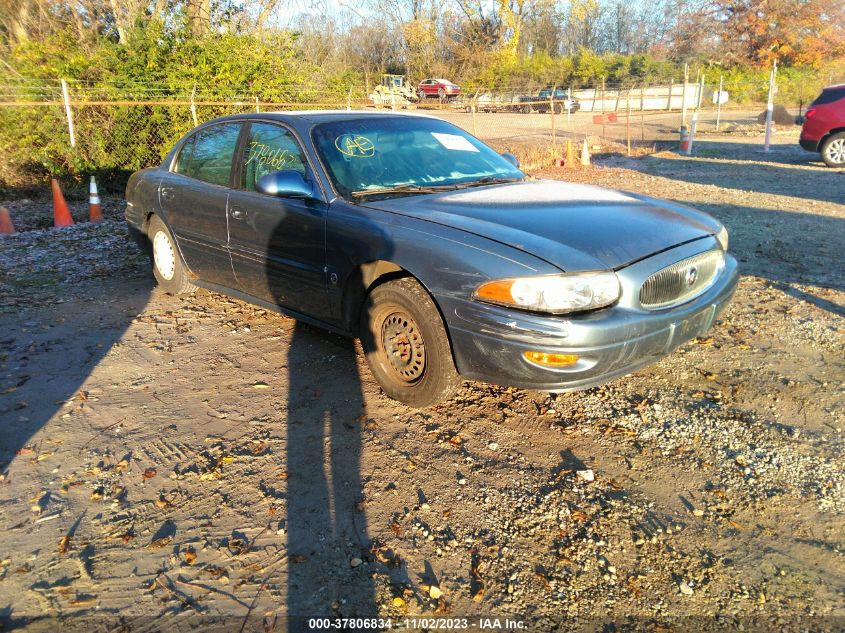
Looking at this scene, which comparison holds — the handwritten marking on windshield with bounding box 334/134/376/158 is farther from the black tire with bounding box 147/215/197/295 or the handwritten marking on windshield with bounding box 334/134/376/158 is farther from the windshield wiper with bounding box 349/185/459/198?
the black tire with bounding box 147/215/197/295

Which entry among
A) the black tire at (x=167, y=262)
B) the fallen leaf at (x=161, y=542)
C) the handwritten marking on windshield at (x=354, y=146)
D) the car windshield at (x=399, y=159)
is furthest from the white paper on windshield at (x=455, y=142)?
the fallen leaf at (x=161, y=542)

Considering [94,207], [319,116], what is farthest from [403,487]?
[94,207]

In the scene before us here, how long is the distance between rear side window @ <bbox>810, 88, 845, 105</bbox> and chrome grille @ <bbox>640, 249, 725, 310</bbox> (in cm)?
1342

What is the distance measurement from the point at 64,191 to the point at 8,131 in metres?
1.53

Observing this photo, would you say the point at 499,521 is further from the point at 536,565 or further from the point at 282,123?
the point at 282,123

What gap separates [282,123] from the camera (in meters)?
4.56

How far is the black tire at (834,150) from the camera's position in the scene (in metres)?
14.5

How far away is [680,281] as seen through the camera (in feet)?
11.5

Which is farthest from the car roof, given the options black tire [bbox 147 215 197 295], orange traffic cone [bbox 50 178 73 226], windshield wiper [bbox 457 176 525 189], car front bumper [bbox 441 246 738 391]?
orange traffic cone [bbox 50 178 73 226]

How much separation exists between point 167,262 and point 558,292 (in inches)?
162

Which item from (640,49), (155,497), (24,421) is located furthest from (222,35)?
(640,49)

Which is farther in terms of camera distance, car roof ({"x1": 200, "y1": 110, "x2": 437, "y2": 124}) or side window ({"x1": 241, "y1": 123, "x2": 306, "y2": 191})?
car roof ({"x1": 200, "y1": 110, "x2": 437, "y2": 124})

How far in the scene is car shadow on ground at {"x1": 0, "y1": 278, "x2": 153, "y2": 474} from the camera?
146 inches

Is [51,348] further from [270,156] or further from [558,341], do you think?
[558,341]
